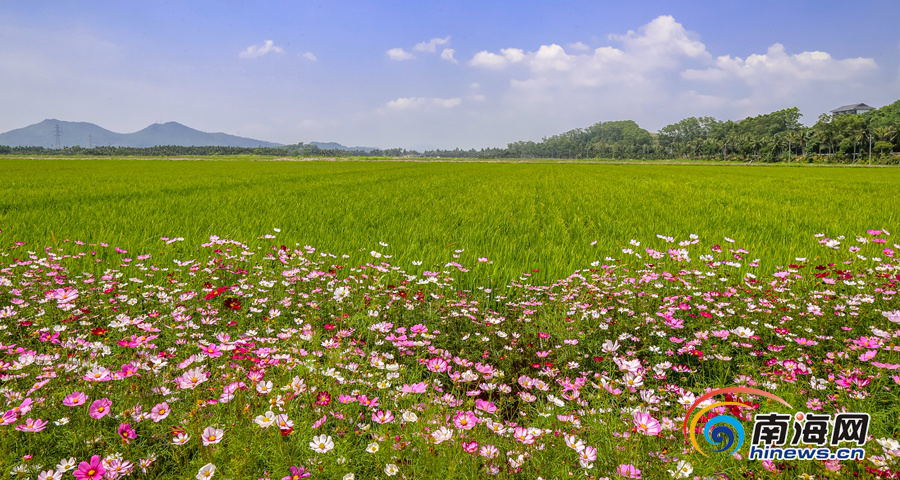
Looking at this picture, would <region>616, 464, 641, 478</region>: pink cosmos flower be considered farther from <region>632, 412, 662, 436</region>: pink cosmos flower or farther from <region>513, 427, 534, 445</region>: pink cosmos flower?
<region>513, 427, 534, 445</region>: pink cosmos flower

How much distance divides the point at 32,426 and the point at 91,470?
412mm

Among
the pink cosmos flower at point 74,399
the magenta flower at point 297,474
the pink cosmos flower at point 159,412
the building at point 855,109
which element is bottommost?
the magenta flower at point 297,474

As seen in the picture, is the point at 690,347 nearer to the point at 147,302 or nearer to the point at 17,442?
the point at 17,442

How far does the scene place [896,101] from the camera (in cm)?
12681

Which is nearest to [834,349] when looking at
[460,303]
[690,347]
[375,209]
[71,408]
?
[690,347]

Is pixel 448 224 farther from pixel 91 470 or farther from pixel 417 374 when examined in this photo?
pixel 91 470

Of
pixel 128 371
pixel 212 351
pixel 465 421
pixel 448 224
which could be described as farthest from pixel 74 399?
pixel 448 224

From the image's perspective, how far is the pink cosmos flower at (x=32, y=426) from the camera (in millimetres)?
1688

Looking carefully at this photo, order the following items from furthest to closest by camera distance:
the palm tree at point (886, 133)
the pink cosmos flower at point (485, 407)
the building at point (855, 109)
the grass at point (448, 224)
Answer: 1. the building at point (855, 109)
2. the palm tree at point (886, 133)
3. the grass at point (448, 224)
4. the pink cosmos flower at point (485, 407)

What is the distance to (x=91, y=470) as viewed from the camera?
5.22 feet

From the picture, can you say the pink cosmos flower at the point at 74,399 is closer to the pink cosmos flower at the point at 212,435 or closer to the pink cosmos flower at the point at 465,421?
the pink cosmos flower at the point at 212,435

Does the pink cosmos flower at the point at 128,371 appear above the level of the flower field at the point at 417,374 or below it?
above

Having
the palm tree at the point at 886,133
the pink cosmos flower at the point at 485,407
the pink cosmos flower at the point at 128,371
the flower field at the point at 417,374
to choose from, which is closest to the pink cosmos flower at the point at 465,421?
the flower field at the point at 417,374

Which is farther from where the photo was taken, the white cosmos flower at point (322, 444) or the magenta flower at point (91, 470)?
the white cosmos flower at point (322, 444)
